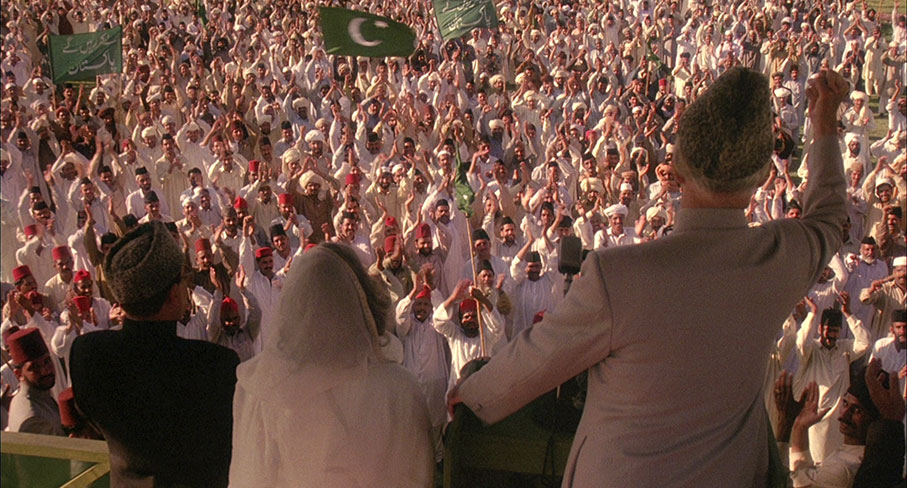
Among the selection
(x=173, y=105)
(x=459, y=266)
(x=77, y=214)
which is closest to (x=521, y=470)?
(x=459, y=266)

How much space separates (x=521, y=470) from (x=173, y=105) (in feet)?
27.5

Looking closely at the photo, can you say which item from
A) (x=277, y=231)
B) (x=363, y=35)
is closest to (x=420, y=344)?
(x=277, y=231)

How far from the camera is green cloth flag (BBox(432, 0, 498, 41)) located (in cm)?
657

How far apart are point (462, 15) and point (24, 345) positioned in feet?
15.3

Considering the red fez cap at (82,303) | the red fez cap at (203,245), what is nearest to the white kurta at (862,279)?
the red fez cap at (203,245)

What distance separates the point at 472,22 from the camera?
6.58 meters

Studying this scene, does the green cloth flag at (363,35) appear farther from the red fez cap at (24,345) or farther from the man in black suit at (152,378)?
the man in black suit at (152,378)

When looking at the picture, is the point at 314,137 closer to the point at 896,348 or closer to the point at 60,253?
the point at 60,253

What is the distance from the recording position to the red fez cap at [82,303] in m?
4.78

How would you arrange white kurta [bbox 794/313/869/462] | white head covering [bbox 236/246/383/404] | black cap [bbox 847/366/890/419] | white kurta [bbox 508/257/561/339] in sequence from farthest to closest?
1. white kurta [bbox 508/257/561/339]
2. white kurta [bbox 794/313/869/462]
3. black cap [bbox 847/366/890/419]
4. white head covering [bbox 236/246/383/404]

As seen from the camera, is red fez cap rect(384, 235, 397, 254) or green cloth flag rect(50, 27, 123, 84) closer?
red fez cap rect(384, 235, 397, 254)

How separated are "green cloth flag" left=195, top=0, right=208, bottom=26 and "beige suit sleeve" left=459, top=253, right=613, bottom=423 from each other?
369 inches

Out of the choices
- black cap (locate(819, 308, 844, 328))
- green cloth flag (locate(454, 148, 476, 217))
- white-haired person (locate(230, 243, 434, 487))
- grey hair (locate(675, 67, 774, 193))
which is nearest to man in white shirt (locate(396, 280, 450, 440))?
green cloth flag (locate(454, 148, 476, 217))

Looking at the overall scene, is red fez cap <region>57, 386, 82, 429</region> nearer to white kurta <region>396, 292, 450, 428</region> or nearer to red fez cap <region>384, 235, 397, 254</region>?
white kurta <region>396, 292, 450, 428</region>
